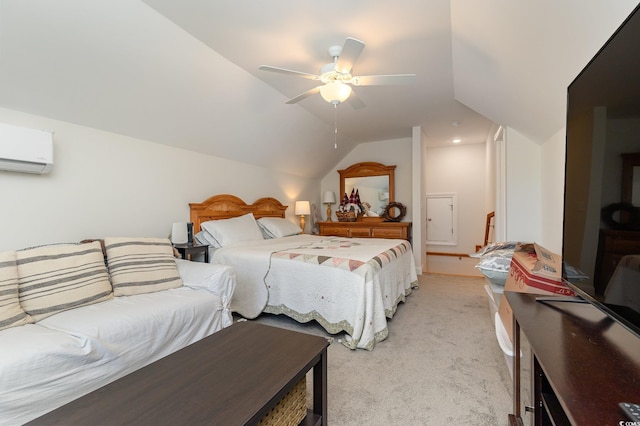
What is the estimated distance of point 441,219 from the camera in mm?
6207

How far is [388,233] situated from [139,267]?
3722 mm

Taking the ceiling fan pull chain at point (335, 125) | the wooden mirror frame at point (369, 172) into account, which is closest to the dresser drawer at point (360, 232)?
the wooden mirror frame at point (369, 172)

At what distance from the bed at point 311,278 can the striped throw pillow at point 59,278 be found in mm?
1216

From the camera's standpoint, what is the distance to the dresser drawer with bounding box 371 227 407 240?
476 centimetres

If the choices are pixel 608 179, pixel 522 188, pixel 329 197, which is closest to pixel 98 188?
pixel 608 179

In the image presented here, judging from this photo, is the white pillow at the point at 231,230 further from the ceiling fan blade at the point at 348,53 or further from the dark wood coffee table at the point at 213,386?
the ceiling fan blade at the point at 348,53

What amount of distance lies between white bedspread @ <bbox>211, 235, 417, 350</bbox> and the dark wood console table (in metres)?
1.18

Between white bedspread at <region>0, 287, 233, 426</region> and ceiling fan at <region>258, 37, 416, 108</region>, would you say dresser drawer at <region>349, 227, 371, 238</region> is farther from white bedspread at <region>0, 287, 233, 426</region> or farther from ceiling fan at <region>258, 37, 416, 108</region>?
white bedspread at <region>0, 287, 233, 426</region>

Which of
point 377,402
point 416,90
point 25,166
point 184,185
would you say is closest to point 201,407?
point 377,402

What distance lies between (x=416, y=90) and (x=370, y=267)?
2.21 m

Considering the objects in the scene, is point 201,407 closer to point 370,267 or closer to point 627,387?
point 627,387

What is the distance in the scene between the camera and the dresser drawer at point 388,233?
4758 millimetres

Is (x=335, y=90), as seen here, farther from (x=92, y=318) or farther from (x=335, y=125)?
(x=335, y=125)

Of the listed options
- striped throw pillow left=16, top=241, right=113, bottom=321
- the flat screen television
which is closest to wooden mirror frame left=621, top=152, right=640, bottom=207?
the flat screen television
